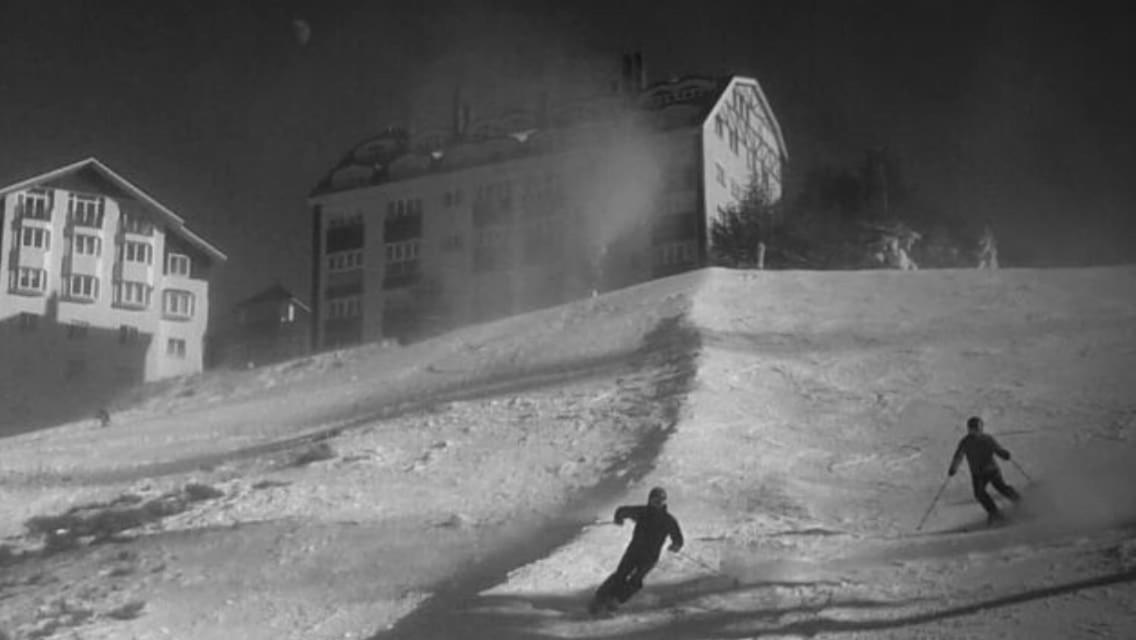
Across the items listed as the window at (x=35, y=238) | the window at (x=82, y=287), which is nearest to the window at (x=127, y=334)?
the window at (x=82, y=287)

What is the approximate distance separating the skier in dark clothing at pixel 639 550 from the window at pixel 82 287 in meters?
58.3

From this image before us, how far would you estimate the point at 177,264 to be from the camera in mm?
74875

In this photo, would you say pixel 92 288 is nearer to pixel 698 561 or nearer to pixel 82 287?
pixel 82 287

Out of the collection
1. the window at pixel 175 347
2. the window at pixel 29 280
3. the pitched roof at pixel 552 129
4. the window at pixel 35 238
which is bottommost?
the window at pixel 175 347

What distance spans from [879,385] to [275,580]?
1410cm

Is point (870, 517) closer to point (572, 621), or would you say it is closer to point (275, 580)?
point (572, 621)

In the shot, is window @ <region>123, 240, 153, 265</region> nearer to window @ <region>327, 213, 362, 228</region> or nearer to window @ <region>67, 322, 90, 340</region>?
window @ <region>67, 322, 90, 340</region>

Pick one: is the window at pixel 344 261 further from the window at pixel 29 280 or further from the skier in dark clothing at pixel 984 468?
the skier in dark clothing at pixel 984 468

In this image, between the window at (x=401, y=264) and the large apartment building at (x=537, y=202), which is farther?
the window at (x=401, y=264)

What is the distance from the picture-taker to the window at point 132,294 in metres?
71.3

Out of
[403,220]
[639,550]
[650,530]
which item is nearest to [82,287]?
[403,220]

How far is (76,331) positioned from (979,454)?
2249 inches

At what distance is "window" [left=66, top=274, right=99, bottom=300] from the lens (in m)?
69.9

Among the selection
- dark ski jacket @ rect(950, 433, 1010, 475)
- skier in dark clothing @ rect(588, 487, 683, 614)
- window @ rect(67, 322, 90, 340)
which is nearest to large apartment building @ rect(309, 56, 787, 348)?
window @ rect(67, 322, 90, 340)
